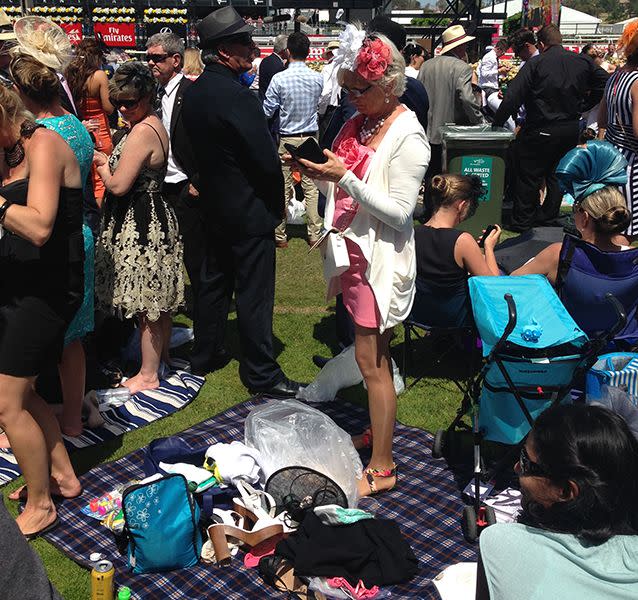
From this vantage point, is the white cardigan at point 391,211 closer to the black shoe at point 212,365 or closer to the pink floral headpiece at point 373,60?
the pink floral headpiece at point 373,60

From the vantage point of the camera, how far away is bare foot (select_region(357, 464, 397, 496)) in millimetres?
3943

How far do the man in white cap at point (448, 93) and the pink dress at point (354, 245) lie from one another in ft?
16.1

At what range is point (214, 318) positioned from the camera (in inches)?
205

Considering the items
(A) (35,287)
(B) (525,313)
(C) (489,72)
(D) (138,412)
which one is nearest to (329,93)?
(C) (489,72)

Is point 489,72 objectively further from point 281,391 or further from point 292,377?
point 281,391

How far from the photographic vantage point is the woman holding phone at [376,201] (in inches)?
136

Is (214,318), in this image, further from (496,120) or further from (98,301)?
(496,120)

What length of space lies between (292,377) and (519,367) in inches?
81.5

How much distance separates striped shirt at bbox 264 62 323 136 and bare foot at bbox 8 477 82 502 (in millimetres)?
4916

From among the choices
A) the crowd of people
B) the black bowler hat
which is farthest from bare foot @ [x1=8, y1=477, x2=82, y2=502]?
the black bowler hat

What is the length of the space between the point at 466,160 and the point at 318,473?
5.19 metres

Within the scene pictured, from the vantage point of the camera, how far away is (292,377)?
211 inches

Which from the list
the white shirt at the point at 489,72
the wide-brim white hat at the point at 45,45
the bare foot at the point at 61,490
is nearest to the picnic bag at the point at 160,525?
the bare foot at the point at 61,490

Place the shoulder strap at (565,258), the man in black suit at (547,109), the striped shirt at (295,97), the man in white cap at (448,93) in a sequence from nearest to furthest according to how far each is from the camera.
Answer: the shoulder strap at (565,258)
the striped shirt at (295,97)
the man in black suit at (547,109)
the man in white cap at (448,93)
